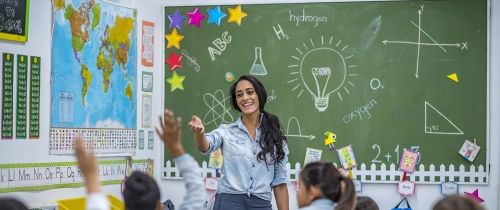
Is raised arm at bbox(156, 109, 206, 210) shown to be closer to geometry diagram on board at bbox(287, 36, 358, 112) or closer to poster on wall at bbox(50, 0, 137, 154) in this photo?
poster on wall at bbox(50, 0, 137, 154)

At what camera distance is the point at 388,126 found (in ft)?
17.3

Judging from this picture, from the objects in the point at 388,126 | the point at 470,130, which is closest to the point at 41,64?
the point at 388,126

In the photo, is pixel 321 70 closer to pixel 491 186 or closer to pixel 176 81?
pixel 176 81

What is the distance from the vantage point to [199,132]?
3568 mm

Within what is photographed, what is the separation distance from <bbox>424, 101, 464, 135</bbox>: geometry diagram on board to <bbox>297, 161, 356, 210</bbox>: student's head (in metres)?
2.35

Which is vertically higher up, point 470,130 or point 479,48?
point 479,48

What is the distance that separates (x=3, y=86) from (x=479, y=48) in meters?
3.00

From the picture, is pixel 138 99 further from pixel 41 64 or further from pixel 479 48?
pixel 479 48

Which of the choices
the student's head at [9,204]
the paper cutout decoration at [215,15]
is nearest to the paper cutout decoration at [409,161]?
the paper cutout decoration at [215,15]

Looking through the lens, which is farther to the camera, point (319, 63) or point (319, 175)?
point (319, 63)

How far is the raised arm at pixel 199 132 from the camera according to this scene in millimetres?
3467

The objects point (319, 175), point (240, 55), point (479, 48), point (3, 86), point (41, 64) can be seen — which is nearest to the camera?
point (319, 175)

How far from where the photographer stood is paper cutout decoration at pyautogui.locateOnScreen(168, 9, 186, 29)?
220 inches

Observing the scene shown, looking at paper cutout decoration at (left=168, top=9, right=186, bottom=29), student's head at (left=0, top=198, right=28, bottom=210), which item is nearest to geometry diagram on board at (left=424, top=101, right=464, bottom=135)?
paper cutout decoration at (left=168, top=9, right=186, bottom=29)
